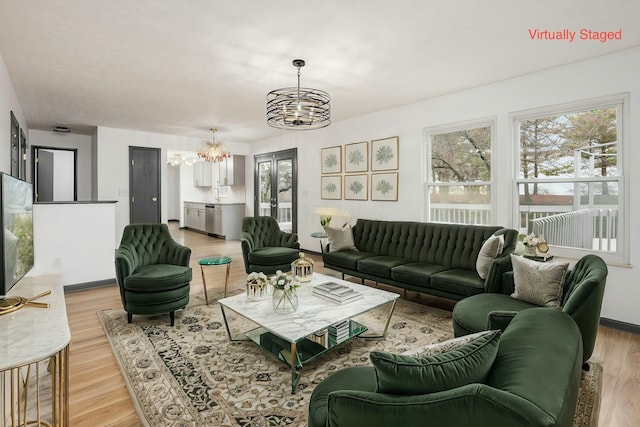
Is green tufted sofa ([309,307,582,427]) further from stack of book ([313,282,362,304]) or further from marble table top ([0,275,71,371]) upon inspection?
stack of book ([313,282,362,304])

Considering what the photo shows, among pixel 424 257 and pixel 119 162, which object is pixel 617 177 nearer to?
pixel 424 257

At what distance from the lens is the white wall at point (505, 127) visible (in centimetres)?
323

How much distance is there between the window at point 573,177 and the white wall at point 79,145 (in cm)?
878

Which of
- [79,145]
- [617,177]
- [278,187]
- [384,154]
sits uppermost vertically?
[79,145]

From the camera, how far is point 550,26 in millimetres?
2793

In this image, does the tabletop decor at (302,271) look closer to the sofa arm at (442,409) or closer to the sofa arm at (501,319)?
the sofa arm at (501,319)

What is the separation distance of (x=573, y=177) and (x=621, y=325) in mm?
1572

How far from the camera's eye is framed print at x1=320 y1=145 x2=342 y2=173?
6309 mm

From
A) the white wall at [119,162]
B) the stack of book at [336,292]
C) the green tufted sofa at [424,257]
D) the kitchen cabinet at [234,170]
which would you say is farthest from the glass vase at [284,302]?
the kitchen cabinet at [234,170]

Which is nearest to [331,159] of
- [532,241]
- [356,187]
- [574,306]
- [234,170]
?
[356,187]

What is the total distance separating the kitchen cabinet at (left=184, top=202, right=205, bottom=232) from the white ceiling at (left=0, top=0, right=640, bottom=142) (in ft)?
18.2

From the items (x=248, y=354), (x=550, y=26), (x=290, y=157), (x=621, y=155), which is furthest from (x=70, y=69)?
(x=621, y=155)

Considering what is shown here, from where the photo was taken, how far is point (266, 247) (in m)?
5.16

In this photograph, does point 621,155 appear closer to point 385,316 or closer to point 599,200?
point 599,200
